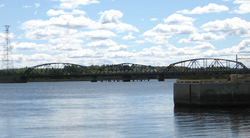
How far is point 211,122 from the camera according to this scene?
35.2 m

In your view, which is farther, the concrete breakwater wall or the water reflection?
the concrete breakwater wall

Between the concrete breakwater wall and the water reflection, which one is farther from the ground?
the concrete breakwater wall

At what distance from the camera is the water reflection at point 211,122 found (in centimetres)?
2933

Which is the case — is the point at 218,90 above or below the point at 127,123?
above

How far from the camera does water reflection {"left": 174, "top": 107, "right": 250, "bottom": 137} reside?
29.3m

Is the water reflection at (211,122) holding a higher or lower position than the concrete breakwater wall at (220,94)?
lower

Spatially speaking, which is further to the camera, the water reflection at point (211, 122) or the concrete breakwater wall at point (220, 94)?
the concrete breakwater wall at point (220, 94)

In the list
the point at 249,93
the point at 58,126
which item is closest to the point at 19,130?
the point at 58,126

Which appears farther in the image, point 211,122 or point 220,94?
point 220,94

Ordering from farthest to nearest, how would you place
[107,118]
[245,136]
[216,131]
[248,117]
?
[107,118] → [248,117] → [216,131] → [245,136]

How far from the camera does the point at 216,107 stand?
147 ft

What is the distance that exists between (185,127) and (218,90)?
13.9 metres

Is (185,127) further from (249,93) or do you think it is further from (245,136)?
(249,93)

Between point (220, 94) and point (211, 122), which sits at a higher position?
point (220, 94)
